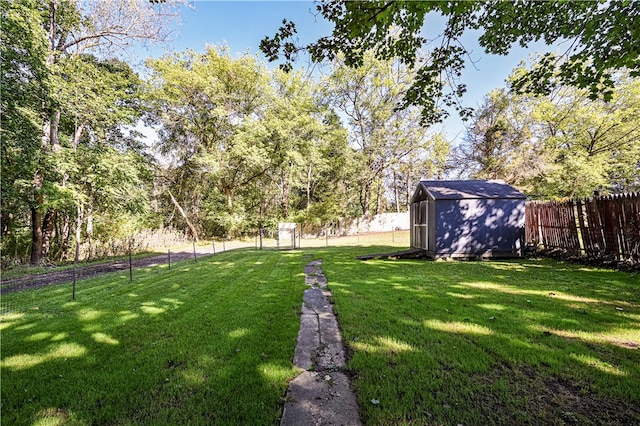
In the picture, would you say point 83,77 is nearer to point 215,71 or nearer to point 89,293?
point 89,293

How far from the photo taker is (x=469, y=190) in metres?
11.0

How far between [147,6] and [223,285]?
36.9 ft

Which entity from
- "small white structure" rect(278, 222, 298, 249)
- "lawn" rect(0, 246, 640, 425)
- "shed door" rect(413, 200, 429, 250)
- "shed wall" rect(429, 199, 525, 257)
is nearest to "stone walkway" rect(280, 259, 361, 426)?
"lawn" rect(0, 246, 640, 425)

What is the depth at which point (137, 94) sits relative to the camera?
13984 millimetres

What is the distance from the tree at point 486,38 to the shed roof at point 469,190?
228 inches

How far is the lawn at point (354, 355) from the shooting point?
205cm

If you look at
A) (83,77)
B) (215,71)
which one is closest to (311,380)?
(83,77)

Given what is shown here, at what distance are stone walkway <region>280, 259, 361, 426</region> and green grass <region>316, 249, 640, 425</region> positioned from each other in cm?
13

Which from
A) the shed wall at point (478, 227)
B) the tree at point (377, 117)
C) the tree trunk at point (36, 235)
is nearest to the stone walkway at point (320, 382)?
the shed wall at point (478, 227)

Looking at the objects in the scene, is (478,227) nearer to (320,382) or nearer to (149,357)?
(320,382)

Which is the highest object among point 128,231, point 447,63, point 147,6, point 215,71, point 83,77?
point 215,71

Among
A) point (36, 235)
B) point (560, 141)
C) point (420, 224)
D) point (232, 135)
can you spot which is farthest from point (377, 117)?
point (36, 235)

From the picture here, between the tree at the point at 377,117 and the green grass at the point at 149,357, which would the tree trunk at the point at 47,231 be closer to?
the green grass at the point at 149,357

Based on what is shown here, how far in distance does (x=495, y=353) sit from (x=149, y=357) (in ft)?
11.9
